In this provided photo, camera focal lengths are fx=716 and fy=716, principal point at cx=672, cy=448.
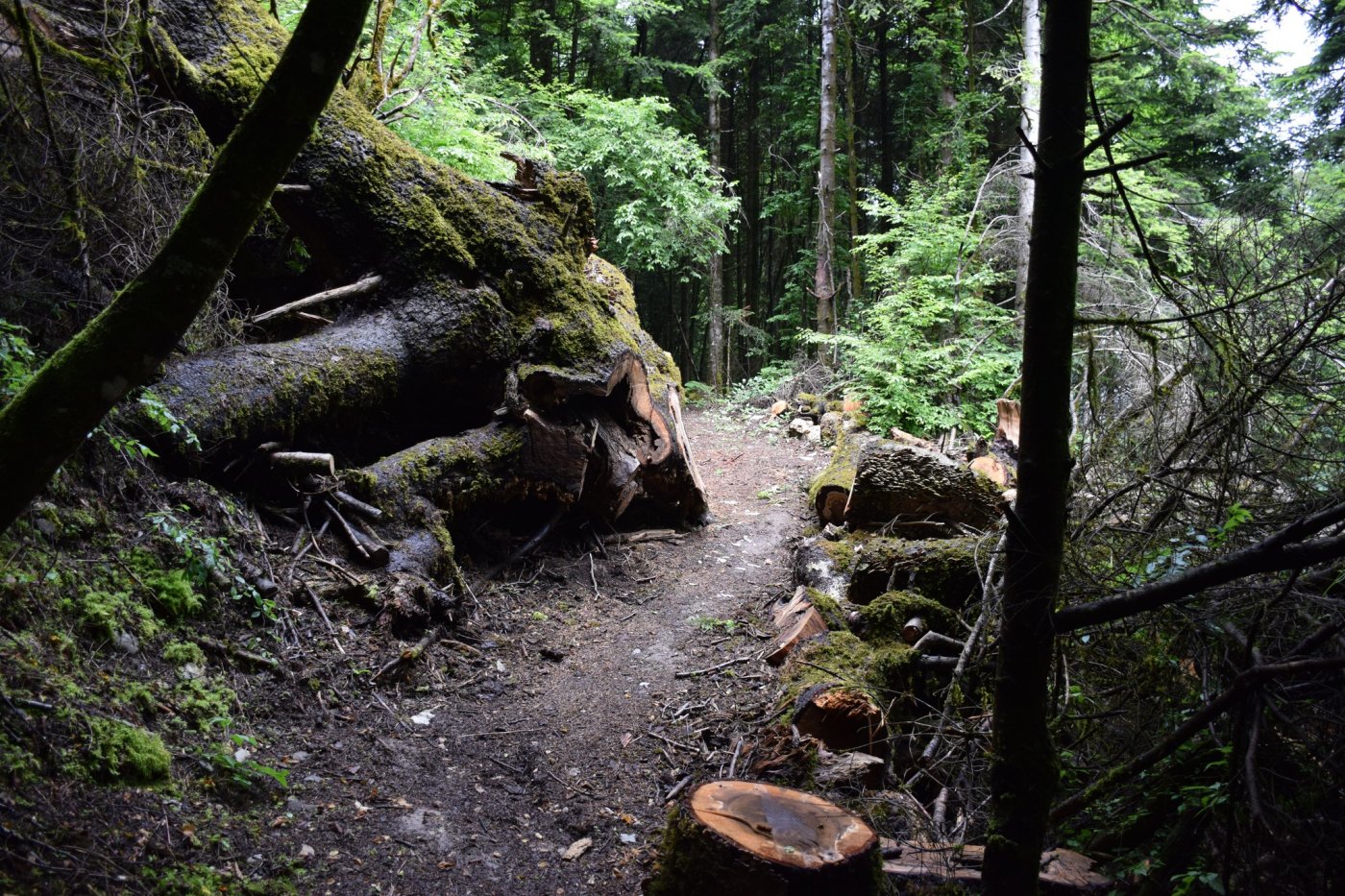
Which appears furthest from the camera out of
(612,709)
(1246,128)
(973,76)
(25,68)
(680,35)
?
(680,35)

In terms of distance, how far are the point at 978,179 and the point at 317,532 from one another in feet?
49.9

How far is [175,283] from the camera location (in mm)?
1919

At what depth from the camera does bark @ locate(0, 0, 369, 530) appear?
188 centimetres

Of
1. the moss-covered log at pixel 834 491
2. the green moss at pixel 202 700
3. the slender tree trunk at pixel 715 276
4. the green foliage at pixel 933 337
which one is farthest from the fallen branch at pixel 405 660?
the slender tree trunk at pixel 715 276

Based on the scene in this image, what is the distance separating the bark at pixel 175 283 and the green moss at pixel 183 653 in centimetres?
191

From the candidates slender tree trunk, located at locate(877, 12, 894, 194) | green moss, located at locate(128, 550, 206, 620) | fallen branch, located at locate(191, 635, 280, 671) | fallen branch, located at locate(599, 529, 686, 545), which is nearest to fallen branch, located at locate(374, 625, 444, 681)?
fallen branch, located at locate(191, 635, 280, 671)

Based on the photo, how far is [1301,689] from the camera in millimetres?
2180

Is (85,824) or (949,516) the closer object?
(85,824)

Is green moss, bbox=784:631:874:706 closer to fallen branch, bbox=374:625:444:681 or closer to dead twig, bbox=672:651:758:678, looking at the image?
dead twig, bbox=672:651:758:678

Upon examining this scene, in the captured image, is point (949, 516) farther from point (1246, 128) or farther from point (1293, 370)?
point (1246, 128)

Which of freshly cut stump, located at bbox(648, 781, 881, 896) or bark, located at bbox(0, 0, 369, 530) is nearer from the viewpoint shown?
bark, located at bbox(0, 0, 369, 530)

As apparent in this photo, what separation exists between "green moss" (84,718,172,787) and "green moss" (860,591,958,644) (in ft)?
13.2

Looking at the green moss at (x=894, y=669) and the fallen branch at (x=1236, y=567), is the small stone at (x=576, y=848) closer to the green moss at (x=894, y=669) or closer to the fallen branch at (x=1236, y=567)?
the green moss at (x=894, y=669)

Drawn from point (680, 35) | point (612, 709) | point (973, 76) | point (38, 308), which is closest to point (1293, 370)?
point (612, 709)
